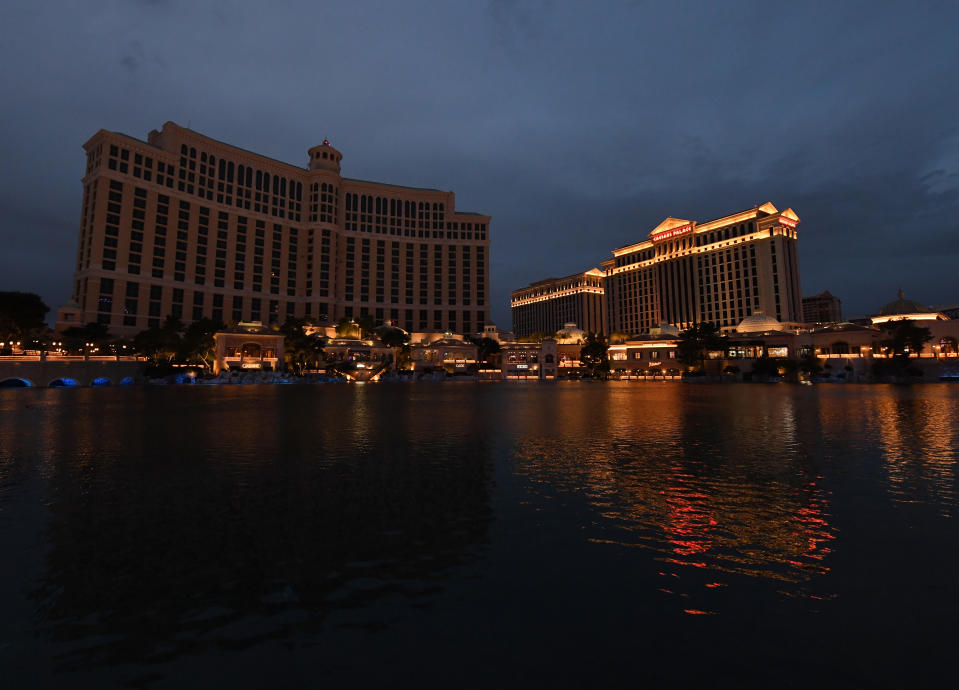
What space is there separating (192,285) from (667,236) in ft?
551

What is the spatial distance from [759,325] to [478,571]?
14971cm

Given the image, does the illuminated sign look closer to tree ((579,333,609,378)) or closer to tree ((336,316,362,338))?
tree ((579,333,609,378))

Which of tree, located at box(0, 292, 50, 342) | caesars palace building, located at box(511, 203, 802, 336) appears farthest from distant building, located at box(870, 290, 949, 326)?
tree, located at box(0, 292, 50, 342)

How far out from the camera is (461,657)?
16.8 feet

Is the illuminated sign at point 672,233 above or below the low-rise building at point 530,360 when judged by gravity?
above

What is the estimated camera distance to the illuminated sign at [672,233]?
586 ft

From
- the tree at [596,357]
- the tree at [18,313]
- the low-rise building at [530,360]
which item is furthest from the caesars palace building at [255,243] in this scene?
the tree at [596,357]

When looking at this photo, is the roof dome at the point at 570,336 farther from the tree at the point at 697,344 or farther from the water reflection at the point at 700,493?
the water reflection at the point at 700,493

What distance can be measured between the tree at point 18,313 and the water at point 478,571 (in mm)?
93952

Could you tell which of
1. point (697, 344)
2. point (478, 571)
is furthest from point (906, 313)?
point (478, 571)

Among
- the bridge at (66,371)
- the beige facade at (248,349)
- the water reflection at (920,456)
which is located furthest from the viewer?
the beige facade at (248,349)

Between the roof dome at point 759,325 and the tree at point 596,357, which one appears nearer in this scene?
the roof dome at point 759,325

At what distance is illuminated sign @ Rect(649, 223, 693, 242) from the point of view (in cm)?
17846

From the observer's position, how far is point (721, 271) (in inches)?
6585
